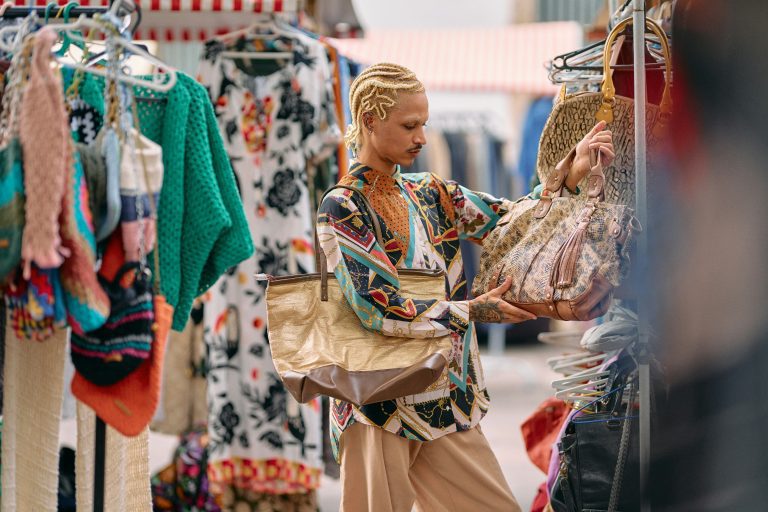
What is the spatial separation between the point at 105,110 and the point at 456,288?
1117mm

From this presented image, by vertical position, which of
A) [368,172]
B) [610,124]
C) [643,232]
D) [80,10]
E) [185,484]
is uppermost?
[80,10]

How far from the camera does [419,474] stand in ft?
10.1

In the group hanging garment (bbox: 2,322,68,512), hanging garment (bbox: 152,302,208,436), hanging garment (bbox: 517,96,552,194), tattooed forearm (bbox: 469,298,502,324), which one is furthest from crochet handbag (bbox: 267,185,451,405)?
hanging garment (bbox: 517,96,552,194)

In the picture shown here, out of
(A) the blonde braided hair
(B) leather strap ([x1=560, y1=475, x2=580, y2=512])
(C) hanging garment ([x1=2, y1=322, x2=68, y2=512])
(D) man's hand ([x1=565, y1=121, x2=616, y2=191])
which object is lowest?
(B) leather strap ([x1=560, y1=475, x2=580, y2=512])

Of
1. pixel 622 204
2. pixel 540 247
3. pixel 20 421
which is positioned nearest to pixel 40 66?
pixel 20 421

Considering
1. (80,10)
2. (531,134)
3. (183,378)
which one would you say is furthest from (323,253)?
(531,134)

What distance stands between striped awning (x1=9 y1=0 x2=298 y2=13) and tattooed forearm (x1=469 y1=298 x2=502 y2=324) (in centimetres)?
161

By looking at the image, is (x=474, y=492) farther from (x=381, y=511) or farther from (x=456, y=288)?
(x=456, y=288)

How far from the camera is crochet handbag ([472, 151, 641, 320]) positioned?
9.04 feet

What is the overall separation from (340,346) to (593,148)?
83 cm

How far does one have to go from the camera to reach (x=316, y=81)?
4406 millimetres

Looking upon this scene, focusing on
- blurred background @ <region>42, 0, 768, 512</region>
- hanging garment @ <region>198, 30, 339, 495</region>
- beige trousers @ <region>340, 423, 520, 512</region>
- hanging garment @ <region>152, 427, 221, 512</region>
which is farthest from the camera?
hanging garment @ <region>152, 427, 221, 512</region>

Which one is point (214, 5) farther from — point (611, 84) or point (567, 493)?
point (567, 493)

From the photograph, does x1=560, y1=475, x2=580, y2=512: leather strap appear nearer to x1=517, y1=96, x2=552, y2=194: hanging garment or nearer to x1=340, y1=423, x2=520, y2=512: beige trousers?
x1=340, y1=423, x2=520, y2=512: beige trousers
